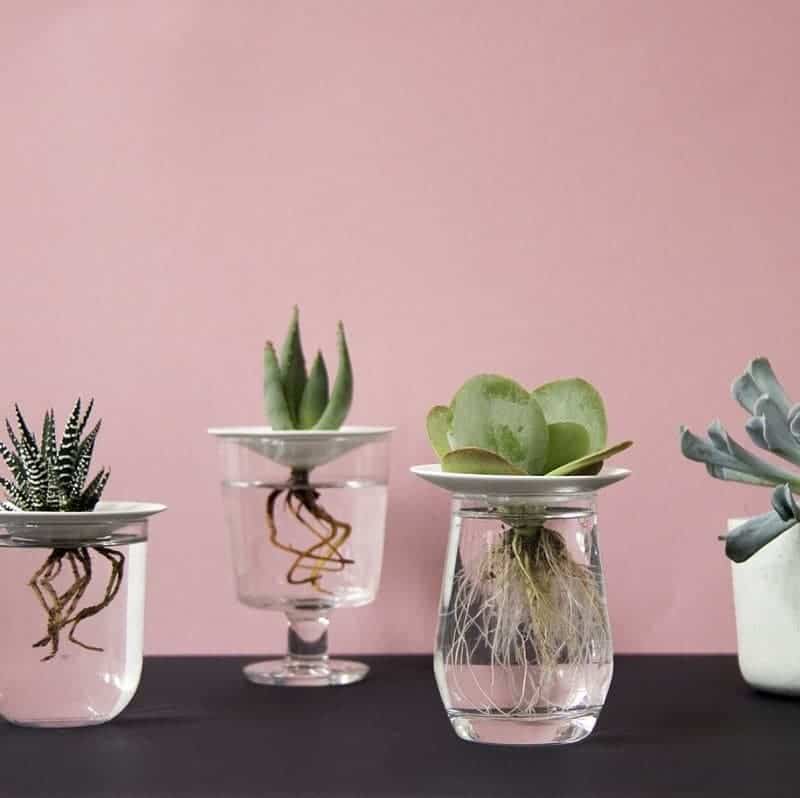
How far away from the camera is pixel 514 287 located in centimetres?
124

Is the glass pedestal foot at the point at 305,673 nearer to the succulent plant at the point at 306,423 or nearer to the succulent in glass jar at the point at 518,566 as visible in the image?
the succulent plant at the point at 306,423

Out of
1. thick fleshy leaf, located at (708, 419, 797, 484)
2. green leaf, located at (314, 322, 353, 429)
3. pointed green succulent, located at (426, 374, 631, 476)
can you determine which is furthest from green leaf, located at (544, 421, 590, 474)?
green leaf, located at (314, 322, 353, 429)

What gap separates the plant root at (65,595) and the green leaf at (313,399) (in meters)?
0.23

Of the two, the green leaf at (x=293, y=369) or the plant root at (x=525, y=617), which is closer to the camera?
the plant root at (x=525, y=617)

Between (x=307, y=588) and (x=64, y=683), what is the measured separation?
233 millimetres

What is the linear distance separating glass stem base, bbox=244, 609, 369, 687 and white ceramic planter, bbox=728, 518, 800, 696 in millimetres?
312

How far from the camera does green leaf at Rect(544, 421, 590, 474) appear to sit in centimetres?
91

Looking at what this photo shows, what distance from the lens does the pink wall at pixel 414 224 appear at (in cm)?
123

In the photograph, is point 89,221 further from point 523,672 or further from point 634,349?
point 523,672

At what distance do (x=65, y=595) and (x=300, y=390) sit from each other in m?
0.27

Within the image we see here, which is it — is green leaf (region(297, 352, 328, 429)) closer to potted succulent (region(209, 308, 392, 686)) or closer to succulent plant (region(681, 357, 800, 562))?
potted succulent (region(209, 308, 392, 686))

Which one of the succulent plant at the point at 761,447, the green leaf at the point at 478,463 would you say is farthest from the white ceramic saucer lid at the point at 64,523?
the succulent plant at the point at 761,447

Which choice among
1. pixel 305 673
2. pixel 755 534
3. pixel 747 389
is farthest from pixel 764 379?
pixel 305 673

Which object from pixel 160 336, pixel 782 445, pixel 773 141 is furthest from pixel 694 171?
pixel 160 336
